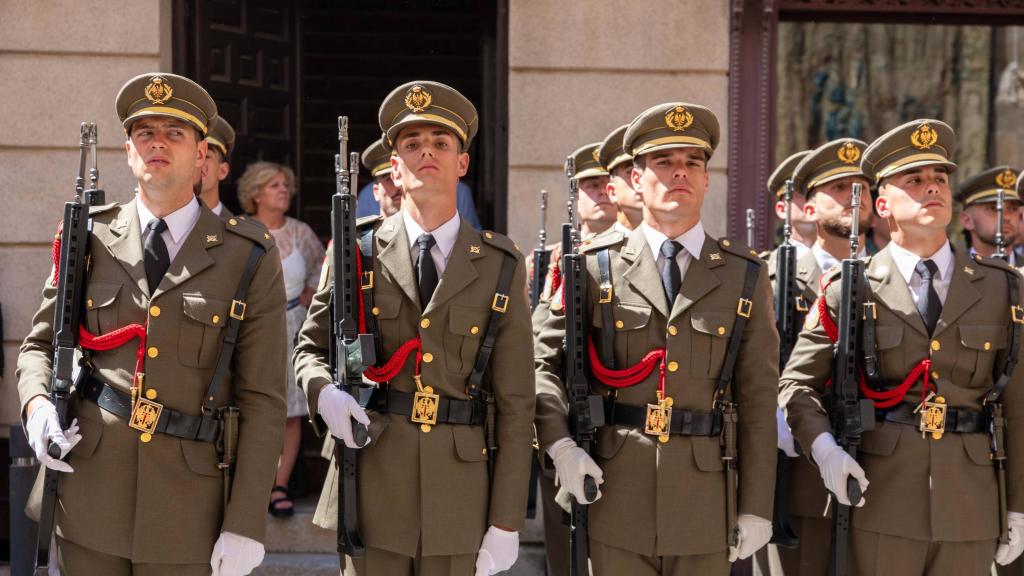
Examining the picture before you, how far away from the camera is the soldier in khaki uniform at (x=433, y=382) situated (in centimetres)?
412

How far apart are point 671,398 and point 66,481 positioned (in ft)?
6.30

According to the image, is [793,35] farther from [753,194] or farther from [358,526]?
[358,526]

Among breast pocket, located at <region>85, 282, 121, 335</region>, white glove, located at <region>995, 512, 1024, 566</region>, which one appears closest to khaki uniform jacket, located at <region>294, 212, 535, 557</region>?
breast pocket, located at <region>85, 282, 121, 335</region>

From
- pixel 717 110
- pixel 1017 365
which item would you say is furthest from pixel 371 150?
pixel 1017 365

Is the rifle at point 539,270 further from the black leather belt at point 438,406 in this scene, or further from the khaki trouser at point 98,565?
the khaki trouser at point 98,565

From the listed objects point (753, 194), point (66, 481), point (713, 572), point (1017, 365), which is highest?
point (753, 194)

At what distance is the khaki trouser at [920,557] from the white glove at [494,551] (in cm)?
136

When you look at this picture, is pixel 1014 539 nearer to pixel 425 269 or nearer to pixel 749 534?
pixel 749 534

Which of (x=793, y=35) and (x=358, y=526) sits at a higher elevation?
(x=793, y=35)

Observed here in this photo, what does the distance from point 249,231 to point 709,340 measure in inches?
60.7

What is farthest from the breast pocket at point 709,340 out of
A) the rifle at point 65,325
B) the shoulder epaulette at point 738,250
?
the rifle at point 65,325

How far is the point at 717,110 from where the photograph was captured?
721 cm

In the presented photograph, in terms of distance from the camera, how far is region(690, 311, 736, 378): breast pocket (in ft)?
14.1

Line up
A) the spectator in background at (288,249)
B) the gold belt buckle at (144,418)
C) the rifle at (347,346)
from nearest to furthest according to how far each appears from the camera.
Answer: the gold belt buckle at (144,418) → the rifle at (347,346) → the spectator in background at (288,249)
